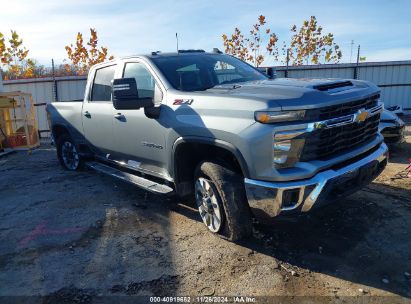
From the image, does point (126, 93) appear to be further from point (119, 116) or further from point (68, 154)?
point (68, 154)

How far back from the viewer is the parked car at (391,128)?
6598 millimetres

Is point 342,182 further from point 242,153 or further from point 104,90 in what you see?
point 104,90

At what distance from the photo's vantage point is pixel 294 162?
9.74 feet

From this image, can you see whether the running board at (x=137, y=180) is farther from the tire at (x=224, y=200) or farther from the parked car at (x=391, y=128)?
the parked car at (x=391, y=128)

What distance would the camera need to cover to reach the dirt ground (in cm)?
293

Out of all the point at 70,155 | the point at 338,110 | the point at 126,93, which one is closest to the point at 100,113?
the point at 126,93

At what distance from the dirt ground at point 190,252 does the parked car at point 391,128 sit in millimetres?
1766

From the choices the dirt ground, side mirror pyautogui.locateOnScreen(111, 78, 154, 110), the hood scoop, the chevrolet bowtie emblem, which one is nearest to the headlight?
the hood scoop

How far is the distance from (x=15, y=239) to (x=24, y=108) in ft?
21.6

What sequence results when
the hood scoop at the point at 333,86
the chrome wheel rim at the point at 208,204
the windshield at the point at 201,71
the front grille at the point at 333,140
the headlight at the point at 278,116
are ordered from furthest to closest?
the windshield at the point at 201,71, the chrome wheel rim at the point at 208,204, the hood scoop at the point at 333,86, the front grille at the point at 333,140, the headlight at the point at 278,116

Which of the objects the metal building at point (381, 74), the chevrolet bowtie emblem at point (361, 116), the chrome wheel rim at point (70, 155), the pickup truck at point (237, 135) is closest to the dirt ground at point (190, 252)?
the pickup truck at point (237, 135)

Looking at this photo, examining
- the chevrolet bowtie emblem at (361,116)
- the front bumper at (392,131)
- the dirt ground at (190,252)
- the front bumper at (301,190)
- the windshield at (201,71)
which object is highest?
the windshield at (201,71)

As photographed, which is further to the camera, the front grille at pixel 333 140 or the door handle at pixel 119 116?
the door handle at pixel 119 116

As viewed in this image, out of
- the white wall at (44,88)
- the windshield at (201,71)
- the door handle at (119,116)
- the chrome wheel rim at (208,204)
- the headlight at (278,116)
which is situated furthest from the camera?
the white wall at (44,88)
